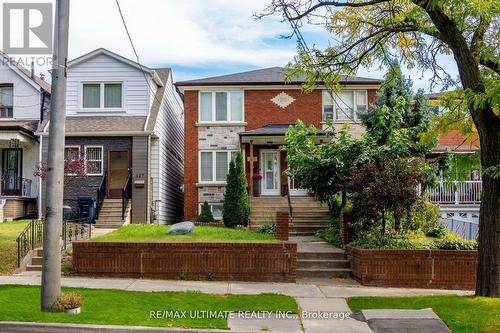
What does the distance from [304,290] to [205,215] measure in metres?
11.5

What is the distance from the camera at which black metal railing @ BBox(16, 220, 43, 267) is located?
13.4 metres

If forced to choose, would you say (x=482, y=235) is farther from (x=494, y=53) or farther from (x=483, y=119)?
(x=494, y=53)

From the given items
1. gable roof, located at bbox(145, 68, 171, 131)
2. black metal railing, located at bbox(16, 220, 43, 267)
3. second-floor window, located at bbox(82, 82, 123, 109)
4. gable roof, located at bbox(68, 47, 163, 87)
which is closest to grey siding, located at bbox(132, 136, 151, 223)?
gable roof, located at bbox(145, 68, 171, 131)

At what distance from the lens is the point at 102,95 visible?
78.2ft

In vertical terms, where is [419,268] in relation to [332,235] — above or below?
below

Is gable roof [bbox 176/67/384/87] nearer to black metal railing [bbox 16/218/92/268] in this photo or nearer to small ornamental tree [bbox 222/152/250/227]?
small ornamental tree [bbox 222/152/250/227]

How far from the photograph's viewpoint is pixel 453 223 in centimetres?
2028

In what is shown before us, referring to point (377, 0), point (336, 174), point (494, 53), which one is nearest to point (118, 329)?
point (377, 0)

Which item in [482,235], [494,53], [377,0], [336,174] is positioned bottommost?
[482,235]

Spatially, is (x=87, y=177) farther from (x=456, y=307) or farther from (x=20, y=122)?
(x=456, y=307)

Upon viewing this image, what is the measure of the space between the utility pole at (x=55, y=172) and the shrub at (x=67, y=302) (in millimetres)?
90

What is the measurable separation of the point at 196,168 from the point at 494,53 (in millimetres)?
16236

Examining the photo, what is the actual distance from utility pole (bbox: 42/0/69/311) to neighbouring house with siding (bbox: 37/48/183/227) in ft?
44.8

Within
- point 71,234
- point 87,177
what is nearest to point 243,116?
point 87,177
